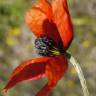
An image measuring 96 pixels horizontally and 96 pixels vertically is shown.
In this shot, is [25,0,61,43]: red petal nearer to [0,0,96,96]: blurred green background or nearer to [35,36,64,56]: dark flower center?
[35,36,64,56]: dark flower center

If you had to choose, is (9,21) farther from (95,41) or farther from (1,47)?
(95,41)

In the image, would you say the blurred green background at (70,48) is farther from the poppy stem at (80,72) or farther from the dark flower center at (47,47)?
the poppy stem at (80,72)

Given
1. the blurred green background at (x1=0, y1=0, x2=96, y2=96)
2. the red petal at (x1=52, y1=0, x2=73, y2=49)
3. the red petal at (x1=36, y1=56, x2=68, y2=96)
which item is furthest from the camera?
the blurred green background at (x1=0, y1=0, x2=96, y2=96)

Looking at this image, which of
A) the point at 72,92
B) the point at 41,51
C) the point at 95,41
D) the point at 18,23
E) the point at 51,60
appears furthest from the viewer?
the point at 18,23

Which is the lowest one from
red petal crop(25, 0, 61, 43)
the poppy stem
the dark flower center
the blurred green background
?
the blurred green background

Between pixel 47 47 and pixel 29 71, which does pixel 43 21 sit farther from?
pixel 29 71

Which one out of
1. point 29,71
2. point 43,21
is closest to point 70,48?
point 43,21

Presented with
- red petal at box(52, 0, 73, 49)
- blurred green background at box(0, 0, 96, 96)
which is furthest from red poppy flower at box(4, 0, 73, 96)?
blurred green background at box(0, 0, 96, 96)

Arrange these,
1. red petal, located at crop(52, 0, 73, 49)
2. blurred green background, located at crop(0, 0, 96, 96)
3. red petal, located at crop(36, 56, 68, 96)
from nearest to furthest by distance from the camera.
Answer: red petal, located at crop(36, 56, 68, 96) → red petal, located at crop(52, 0, 73, 49) → blurred green background, located at crop(0, 0, 96, 96)

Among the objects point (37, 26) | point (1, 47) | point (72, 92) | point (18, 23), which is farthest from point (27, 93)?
point (37, 26)
